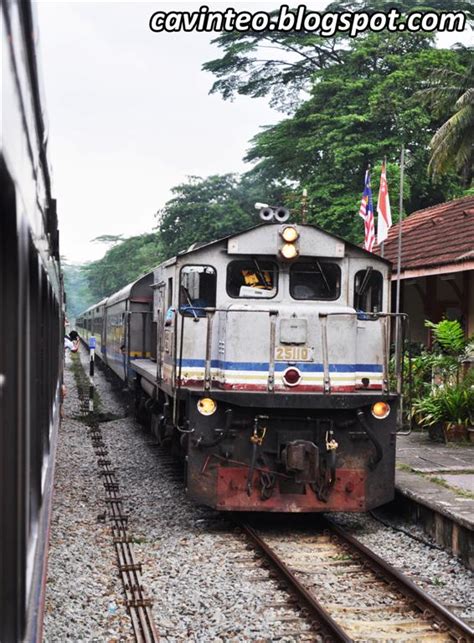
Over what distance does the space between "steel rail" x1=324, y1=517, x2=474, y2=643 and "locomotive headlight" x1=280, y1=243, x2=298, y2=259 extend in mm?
2719

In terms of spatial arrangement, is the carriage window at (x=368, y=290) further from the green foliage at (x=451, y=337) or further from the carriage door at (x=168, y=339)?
the green foliage at (x=451, y=337)

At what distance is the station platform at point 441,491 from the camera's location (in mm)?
7324

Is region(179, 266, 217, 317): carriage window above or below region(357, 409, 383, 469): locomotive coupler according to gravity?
above

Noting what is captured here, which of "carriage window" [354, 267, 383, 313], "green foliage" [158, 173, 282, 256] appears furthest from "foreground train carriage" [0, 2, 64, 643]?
"green foliage" [158, 173, 282, 256]

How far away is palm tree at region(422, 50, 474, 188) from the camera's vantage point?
22.3m

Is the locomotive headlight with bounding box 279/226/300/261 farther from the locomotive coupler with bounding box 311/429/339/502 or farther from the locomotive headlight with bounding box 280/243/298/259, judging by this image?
the locomotive coupler with bounding box 311/429/339/502

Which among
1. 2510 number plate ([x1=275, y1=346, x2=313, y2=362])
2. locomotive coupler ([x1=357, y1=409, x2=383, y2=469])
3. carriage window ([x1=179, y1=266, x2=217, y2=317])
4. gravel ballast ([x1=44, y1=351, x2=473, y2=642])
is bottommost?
gravel ballast ([x1=44, y1=351, x2=473, y2=642])

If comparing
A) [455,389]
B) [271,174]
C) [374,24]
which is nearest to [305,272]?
[455,389]

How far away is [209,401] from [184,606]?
2279mm

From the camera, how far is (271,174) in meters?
37.4

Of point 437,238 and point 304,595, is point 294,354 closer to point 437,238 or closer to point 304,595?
point 304,595

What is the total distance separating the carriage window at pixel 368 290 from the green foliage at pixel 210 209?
27.9m

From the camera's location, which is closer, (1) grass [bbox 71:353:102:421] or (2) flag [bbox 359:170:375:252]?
(2) flag [bbox 359:170:375:252]

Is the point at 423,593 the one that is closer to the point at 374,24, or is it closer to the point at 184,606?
the point at 184,606
